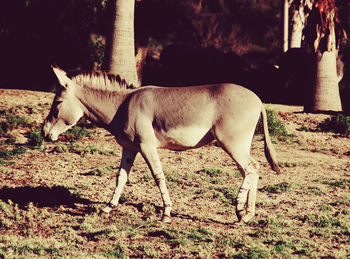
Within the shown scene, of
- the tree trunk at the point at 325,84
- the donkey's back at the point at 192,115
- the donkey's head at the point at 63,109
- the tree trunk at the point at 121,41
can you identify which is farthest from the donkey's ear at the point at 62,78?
the tree trunk at the point at 325,84

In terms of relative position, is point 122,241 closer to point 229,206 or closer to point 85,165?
point 229,206

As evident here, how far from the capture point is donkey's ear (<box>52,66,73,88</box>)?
6.91m

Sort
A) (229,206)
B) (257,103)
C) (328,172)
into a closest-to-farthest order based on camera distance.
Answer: (257,103)
(229,206)
(328,172)

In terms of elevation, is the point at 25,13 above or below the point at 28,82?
above

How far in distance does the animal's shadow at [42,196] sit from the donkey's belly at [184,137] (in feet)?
5.83

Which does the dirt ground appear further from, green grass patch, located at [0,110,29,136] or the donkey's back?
the donkey's back

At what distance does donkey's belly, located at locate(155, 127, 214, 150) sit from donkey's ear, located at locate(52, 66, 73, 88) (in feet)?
4.60

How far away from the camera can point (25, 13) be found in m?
19.8

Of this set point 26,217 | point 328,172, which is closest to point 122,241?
point 26,217

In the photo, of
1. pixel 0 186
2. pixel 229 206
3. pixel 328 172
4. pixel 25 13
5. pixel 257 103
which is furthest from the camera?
pixel 25 13

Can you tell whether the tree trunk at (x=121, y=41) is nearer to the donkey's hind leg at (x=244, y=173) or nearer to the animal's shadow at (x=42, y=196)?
the animal's shadow at (x=42, y=196)

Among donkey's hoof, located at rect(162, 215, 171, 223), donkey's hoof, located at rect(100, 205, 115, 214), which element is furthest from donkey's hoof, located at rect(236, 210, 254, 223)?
donkey's hoof, located at rect(100, 205, 115, 214)

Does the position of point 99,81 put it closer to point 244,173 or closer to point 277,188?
point 244,173

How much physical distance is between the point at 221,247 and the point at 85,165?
4647 mm
